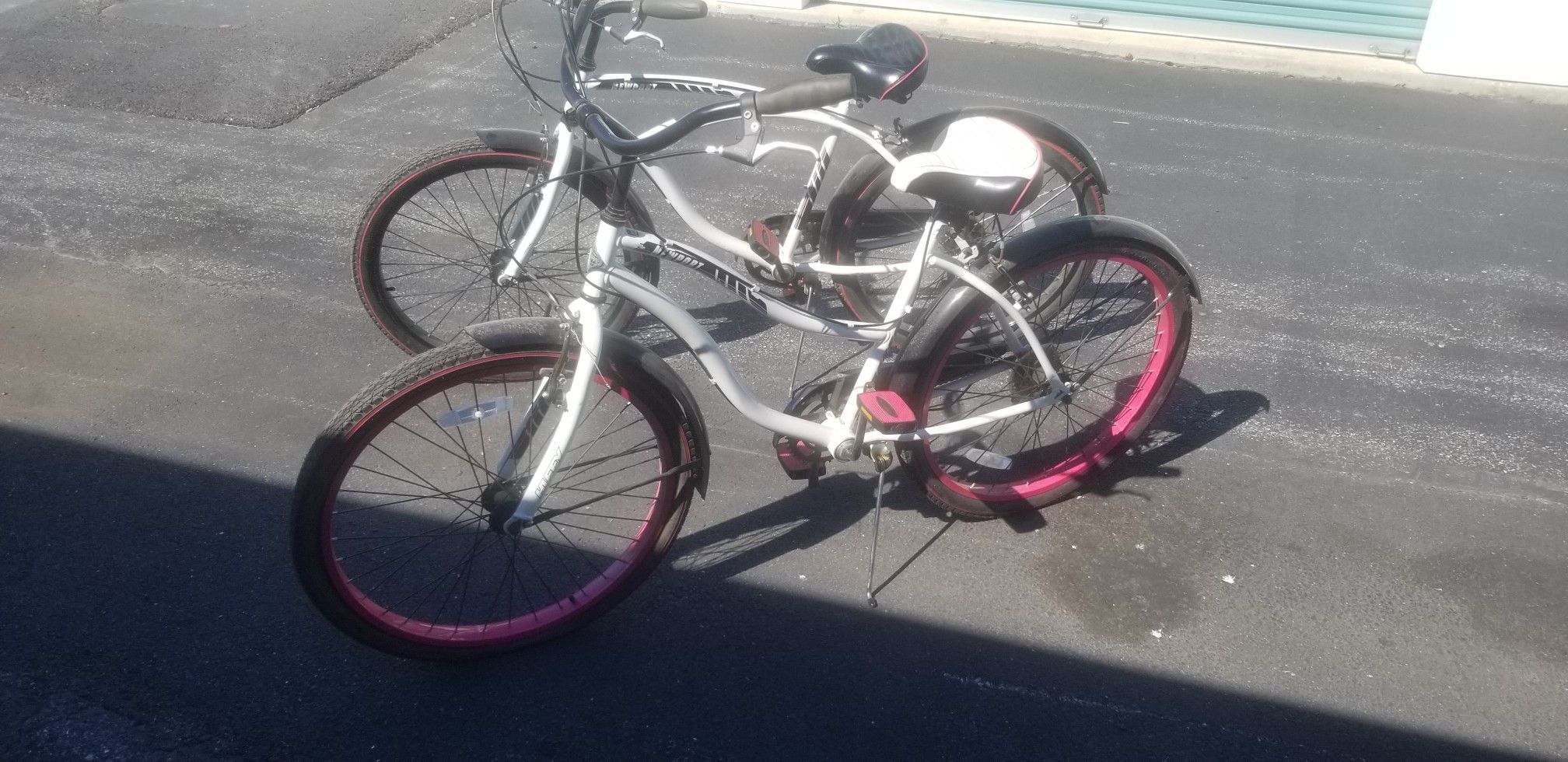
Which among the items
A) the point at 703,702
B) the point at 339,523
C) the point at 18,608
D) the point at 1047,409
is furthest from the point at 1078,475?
the point at 18,608

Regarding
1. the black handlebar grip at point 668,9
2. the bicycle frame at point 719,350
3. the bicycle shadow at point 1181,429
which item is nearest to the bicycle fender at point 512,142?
the black handlebar grip at point 668,9

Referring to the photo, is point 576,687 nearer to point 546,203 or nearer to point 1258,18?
point 546,203

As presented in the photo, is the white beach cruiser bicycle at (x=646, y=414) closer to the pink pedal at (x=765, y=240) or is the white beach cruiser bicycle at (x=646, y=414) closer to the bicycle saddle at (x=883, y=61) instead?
the pink pedal at (x=765, y=240)

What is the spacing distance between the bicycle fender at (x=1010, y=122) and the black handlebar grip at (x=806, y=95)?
1494 mm

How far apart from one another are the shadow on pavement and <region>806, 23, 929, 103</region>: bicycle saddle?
1.50 m

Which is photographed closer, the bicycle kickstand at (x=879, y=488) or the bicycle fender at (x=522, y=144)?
the bicycle kickstand at (x=879, y=488)

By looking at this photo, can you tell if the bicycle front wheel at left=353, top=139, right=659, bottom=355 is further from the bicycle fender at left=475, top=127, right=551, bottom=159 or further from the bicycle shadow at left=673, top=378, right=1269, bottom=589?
the bicycle shadow at left=673, top=378, right=1269, bottom=589

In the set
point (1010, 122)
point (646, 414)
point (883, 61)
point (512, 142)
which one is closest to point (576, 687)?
point (646, 414)

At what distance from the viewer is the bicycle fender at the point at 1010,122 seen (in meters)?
3.81

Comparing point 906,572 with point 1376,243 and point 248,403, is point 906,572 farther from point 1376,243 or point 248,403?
point 1376,243

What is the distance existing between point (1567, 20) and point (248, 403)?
8.20 meters

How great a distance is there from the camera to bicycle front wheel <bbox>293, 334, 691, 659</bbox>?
98.5 inches

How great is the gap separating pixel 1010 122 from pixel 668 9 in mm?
1406

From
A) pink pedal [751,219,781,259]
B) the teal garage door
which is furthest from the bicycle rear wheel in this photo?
the teal garage door
